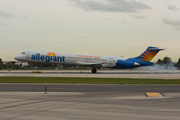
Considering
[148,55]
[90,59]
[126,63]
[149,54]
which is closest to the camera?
[90,59]

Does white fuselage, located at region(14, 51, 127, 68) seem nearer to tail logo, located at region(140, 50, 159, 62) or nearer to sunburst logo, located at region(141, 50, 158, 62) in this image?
tail logo, located at region(140, 50, 159, 62)

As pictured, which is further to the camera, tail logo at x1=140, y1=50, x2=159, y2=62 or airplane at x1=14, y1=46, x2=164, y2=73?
tail logo at x1=140, y1=50, x2=159, y2=62

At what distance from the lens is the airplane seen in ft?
165

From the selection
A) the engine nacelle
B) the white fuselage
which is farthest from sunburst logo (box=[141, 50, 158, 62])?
the white fuselage

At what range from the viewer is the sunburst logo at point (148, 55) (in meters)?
58.1

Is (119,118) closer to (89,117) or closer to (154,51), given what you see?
(89,117)

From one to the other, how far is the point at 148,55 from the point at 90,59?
54.3 ft

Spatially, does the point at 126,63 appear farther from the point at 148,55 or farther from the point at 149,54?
the point at 149,54

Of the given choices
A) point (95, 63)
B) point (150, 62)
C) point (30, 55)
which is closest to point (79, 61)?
point (95, 63)

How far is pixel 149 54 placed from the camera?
58219mm

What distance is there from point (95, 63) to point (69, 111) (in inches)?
1709

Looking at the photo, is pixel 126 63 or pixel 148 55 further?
pixel 148 55

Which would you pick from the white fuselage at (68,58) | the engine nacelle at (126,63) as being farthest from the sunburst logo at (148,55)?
the white fuselage at (68,58)

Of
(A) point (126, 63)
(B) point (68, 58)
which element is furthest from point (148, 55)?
(B) point (68, 58)
